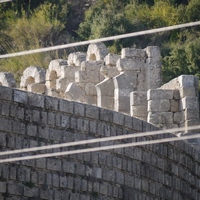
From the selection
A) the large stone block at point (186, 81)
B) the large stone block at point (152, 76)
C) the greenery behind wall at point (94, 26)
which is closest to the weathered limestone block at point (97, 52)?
the large stone block at point (152, 76)

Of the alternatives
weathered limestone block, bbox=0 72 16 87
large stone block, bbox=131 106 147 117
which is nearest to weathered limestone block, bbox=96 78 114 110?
weathered limestone block, bbox=0 72 16 87

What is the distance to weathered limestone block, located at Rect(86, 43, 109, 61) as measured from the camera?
130 feet

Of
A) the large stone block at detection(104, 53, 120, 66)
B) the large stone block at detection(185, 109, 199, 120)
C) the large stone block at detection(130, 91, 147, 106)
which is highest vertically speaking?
the large stone block at detection(104, 53, 120, 66)

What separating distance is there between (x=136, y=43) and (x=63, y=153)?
31345 mm

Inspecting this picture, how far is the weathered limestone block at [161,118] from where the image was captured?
34.4 metres

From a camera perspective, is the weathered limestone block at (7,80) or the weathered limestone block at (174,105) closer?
the weathered limestone block at (174,105)

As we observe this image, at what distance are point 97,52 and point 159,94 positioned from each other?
5.19 m

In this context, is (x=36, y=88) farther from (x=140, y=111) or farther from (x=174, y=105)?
(x=174, y=105)

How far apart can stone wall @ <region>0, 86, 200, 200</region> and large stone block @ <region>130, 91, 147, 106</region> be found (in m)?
5.74

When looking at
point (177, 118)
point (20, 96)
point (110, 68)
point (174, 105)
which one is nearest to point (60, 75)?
point (110, 68)

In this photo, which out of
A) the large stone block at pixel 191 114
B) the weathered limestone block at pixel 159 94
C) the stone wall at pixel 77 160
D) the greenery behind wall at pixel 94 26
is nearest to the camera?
the stone wall at pixel 77 160

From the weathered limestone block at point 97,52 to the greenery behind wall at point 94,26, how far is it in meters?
11.1

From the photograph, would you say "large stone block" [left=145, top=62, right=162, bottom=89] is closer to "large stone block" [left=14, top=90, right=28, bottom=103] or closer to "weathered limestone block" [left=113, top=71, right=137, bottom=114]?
"weathered limestone block" [left=113, top=71, right=137, bottom=114]

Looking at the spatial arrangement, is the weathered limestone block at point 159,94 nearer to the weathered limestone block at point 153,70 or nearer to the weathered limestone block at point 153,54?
the weathered limestone block at point 153,70
